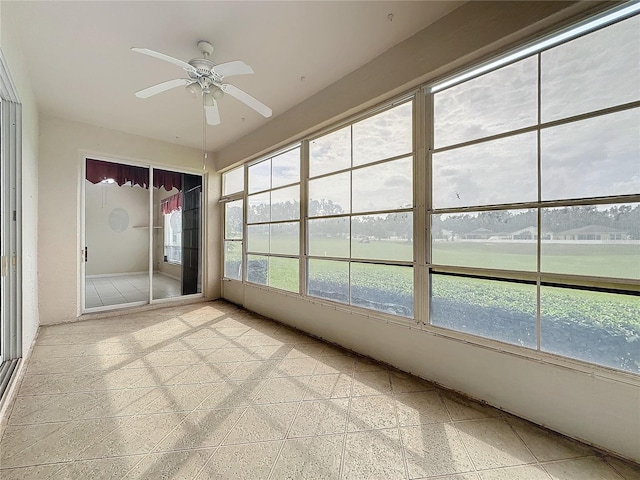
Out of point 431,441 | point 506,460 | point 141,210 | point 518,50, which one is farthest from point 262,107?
point 141,210

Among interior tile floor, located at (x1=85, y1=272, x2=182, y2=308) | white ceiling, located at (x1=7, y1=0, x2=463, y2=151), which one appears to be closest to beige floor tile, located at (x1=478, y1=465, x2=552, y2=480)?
white ceiling, located at (x1=7, y1=0, x2=463, y2=151)

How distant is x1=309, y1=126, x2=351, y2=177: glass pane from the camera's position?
A: 3.27 meters

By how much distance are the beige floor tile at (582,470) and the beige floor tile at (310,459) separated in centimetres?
116

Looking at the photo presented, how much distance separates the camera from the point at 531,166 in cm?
199

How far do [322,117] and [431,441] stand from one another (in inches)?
127

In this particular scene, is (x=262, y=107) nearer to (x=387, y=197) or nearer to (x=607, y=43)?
(x=387, y=197)

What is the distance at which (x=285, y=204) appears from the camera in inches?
164

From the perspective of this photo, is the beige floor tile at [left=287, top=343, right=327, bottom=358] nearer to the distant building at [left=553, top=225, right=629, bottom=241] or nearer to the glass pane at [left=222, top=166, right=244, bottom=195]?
the distant building at [left=553, top=225, right=629, bottom=241]

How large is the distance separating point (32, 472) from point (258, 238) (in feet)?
11.6

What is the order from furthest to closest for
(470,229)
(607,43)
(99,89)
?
(99,89)
(470,229)
(607,43)

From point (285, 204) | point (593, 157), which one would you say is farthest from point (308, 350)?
point (593, 157)

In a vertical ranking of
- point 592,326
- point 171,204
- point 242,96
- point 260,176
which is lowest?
point 592,326

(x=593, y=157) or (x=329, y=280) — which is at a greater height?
(x=593, y=157)

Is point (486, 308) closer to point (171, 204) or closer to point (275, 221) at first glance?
point (275, 221)
